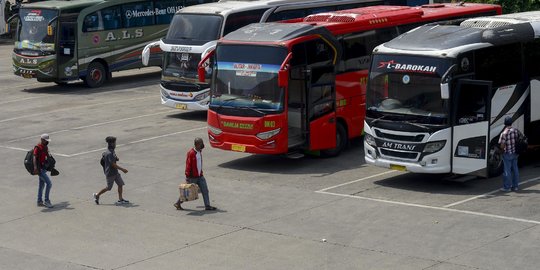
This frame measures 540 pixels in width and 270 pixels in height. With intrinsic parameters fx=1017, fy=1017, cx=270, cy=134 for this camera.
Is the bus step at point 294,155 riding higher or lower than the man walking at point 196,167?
lower

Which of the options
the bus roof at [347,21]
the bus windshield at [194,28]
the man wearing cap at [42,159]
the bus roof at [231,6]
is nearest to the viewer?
the man wearing cap at [42,159]

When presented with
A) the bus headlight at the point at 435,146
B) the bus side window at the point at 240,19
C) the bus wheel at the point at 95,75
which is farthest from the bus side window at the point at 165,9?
the bus headlight at the point at 435,146

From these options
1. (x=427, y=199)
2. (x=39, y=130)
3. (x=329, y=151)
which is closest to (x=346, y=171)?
(x=329, y=151)

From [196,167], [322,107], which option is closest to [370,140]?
[322,107]

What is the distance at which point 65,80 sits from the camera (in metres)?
35.4

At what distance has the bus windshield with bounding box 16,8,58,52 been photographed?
35062 millimetres

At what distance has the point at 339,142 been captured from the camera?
23.8m

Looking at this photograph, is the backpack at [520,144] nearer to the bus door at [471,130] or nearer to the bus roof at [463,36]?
the bus door at [471,130]

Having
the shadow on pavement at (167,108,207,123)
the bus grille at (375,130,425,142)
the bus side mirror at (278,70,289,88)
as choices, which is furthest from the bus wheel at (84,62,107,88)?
the bus grille at (375,130,425,142)

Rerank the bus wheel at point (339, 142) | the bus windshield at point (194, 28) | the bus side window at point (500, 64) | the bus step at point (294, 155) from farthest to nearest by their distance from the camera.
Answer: the bus windshield at point (194, 28) → the bus wheel at point (339, 142) → the bus step at point (294, 155) → the bus side window at point (500, 64)

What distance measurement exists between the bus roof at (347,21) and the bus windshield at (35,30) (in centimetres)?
1305

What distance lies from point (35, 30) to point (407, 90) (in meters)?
18.7

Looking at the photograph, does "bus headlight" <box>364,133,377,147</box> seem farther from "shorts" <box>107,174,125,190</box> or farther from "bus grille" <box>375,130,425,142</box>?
"shorts" <box>107,174,125,190</box>

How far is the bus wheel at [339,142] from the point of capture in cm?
2356
